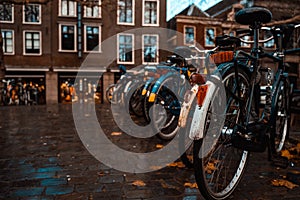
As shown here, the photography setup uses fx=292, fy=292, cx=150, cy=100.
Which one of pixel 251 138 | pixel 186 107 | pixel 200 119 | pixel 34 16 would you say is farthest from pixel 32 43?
pixel 200 119

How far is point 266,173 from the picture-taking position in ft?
9.50

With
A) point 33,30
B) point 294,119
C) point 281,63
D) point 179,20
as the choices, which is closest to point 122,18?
point 179,20

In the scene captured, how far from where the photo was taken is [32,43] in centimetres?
2167

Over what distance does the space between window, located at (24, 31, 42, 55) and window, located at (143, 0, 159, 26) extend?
836 centimetres

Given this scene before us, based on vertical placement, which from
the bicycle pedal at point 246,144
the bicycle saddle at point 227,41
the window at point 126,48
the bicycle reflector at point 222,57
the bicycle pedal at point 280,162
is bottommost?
the bicycle pedal at point 280,162

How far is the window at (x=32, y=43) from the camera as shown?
21.6m

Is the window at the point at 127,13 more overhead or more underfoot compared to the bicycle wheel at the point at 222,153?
more overhead

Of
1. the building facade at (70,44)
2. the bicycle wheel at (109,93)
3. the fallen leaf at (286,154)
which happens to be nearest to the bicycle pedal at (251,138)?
the fallen leaf at (286,154)

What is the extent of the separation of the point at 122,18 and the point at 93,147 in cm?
2060

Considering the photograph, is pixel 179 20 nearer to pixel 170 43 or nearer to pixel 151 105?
pixel 170 43

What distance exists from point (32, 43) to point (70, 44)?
272 cm

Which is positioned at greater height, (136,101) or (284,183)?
(136,101)

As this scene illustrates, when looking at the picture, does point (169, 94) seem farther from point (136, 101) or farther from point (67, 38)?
point (67, 38)

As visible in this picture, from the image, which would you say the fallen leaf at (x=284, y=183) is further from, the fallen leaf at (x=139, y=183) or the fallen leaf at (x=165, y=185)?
the fallen leaf at (x=139, y=183)
